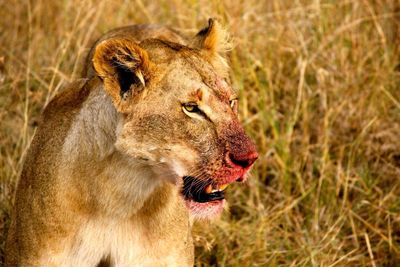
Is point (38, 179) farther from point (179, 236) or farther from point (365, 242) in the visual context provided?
point (365, 242)

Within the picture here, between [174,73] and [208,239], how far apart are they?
169 cm

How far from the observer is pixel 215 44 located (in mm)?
3533

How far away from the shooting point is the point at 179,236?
3568mm

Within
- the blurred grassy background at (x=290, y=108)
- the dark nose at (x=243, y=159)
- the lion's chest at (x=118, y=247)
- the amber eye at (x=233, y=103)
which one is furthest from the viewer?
the blurred grassy background at (x=290, y=108)

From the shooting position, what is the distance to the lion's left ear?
3469 millimetres

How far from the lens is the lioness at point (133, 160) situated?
3.13 metres

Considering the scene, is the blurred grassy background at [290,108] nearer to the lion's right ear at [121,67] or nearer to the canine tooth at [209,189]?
the canine tooth at [209,189]

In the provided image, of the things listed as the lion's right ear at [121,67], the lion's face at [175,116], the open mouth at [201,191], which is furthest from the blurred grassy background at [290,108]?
the lion's right ear at [121,67]

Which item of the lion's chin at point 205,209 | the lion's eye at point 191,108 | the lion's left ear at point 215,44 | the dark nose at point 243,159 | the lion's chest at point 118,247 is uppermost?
the lion's left ear at point 215,44

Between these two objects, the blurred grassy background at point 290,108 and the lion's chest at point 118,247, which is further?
the blurred grassy background at point 290,108

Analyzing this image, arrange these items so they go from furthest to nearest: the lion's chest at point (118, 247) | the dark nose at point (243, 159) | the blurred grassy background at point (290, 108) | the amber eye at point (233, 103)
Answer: the blurred grassy background at point (290, 108) → the lion's chest at point (118, 247) → the amber eye at point (233, 103) → the dark nose at point (243, 159)

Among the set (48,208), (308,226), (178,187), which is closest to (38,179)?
(48,208)

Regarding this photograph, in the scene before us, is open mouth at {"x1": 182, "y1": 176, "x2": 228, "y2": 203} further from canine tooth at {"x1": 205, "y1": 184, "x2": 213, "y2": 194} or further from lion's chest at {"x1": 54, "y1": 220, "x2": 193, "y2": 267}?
lion's chest at {"x1": 54, "y1": 220, "x2": 193, "y2": 267}

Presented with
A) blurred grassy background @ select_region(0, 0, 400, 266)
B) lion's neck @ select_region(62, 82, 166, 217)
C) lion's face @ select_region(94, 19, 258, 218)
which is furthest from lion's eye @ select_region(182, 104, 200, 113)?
blurred grassy background @ select_region(0, 0, 400, 266)
